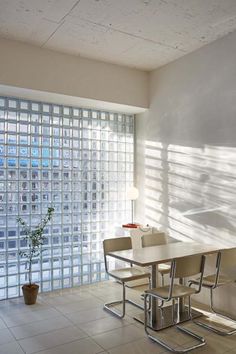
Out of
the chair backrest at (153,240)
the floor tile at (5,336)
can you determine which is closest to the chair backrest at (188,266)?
the chair backrest at (153,240)

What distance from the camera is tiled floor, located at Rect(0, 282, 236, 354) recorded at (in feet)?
9.78

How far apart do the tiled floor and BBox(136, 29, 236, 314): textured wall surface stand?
100 cm

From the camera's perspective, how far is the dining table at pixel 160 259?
10.8 feet

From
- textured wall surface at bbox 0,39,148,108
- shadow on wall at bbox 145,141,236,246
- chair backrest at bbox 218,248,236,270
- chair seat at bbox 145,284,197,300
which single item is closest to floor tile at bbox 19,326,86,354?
chair seat at bbox 145,284,197,300

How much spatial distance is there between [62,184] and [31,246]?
96 cm

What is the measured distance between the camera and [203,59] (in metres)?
4.21

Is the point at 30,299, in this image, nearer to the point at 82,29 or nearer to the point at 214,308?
the point at 214,308

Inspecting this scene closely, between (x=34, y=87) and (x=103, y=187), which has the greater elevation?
(x=34, y=87)

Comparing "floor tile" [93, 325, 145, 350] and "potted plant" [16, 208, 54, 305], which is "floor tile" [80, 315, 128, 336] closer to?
"floor tile" [93, 325, 145, 350]

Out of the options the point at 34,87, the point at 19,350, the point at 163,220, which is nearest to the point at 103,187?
the point at 163,220

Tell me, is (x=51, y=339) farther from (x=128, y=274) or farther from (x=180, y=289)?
(x=180, y=289)

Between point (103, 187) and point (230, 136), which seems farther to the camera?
point (103, 187)

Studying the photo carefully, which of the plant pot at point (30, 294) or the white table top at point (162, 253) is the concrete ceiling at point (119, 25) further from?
the plant pot at point (30, 294)

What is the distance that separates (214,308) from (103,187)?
230cm
